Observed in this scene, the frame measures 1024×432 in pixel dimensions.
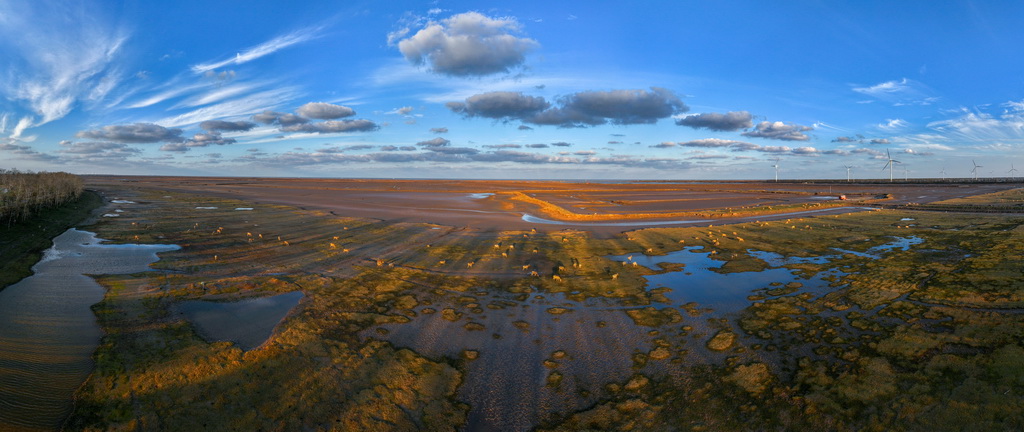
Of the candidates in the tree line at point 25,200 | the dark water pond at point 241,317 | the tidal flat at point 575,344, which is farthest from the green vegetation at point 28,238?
the dark water pond at point 241,317

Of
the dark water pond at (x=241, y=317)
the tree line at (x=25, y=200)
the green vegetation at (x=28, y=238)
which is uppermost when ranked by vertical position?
the tree line at (x=25, y=200)

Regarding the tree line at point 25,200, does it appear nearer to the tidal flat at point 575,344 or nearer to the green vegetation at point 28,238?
the green vegetation at point 28,238

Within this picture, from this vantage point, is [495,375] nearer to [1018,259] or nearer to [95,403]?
[95,403]

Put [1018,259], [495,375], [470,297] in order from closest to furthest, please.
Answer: [495,375] → [470,297] → [1018,259]

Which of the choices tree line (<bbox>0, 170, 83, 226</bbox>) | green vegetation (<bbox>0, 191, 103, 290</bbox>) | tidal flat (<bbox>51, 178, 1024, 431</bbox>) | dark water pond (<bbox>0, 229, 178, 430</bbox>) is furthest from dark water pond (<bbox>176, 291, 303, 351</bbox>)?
tree line (<bbox>0, 170, 83, 226</bbox>)

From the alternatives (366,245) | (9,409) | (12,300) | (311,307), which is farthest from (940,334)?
(12,300)
